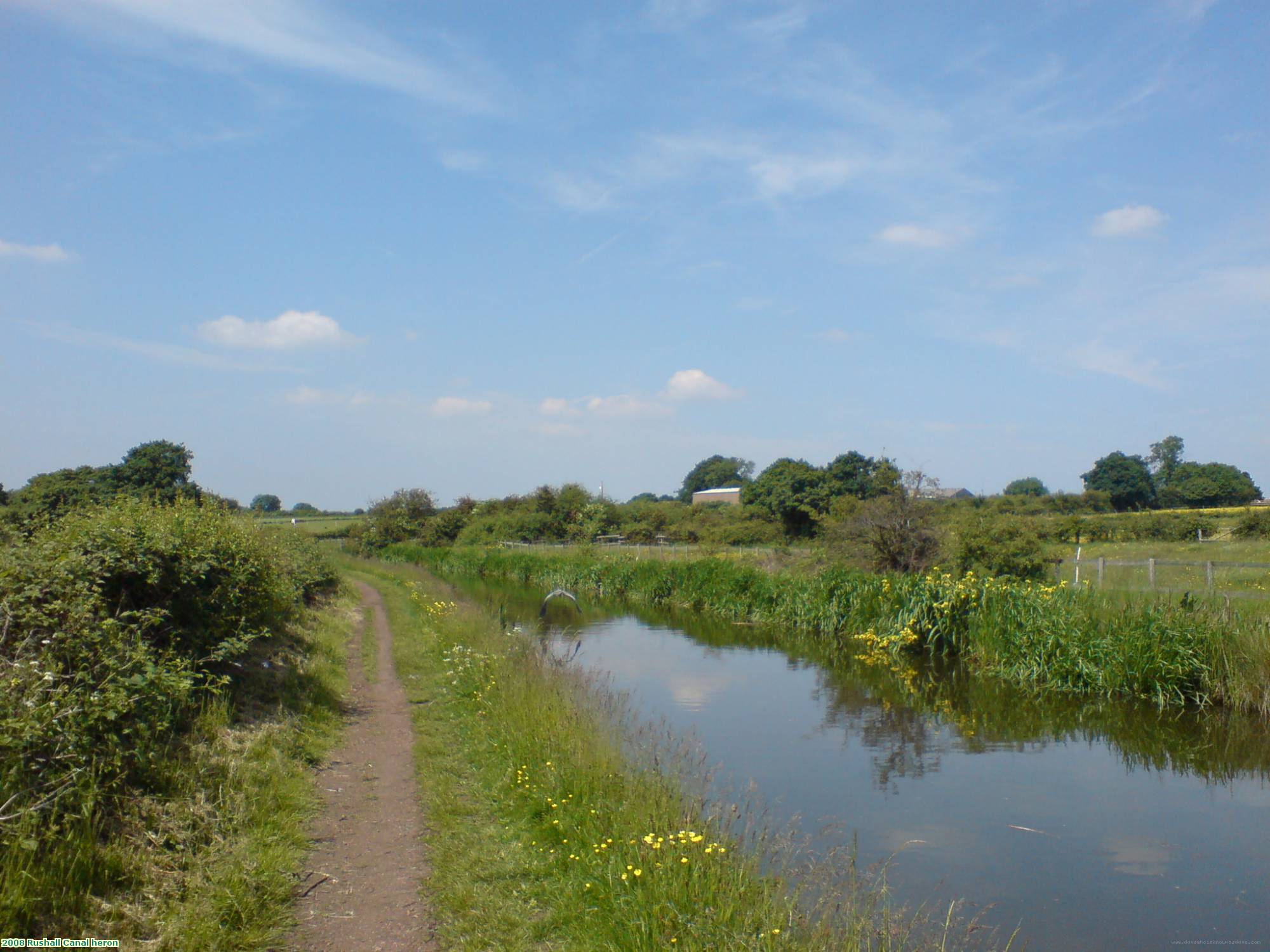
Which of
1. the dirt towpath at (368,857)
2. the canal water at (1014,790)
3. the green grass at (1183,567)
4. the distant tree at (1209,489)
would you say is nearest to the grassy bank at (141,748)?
the dirt towpath at (368,857)

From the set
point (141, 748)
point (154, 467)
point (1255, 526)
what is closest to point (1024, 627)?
point (141, 748)

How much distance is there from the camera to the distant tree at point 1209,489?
244ft

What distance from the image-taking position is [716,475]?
392 ft

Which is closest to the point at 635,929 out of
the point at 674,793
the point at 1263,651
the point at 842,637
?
the point at 674,793

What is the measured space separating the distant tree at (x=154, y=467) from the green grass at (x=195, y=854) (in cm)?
1783

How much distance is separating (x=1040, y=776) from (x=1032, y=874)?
3.20 m

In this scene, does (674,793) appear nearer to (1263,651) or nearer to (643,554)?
(1263,651)

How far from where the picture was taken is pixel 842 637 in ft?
72.5

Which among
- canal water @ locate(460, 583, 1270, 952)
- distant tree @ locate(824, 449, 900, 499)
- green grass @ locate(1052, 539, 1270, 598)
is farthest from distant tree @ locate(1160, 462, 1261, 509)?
canal water @ locate(460, 583, 1270, 952)

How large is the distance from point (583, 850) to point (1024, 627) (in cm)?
1299

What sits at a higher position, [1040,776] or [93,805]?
[93,805]

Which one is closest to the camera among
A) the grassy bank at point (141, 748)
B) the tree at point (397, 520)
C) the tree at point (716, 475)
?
the grassy bank at point (141, 748)

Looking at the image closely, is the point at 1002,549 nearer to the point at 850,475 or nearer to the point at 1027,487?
the point at 850,475

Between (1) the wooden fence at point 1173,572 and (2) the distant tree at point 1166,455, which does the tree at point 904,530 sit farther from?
(2) the distant tree at point 1166,455
